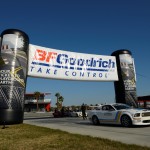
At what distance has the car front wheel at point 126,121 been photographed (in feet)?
42.4

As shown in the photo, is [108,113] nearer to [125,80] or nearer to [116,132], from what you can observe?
[116,132]

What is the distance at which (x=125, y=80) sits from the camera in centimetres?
2469

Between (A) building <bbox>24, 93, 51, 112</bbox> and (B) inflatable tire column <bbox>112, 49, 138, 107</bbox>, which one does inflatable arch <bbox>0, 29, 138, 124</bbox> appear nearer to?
(B) inflatable tire column <bbox>112, 49, 138, 107</bbox>

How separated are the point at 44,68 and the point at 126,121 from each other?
1000 centimetres

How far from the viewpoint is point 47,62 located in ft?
69.5

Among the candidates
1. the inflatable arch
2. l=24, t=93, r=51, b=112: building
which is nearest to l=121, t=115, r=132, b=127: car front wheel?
the inflatable arch

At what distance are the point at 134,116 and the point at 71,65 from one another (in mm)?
10998

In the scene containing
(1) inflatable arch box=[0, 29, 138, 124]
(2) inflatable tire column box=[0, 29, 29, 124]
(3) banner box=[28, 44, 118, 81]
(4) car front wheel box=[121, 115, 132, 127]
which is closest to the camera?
(4) car front wheel box=[121, 115, 132, 127]

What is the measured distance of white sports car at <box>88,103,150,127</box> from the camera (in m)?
12.6

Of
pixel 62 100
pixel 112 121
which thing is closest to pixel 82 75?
pixel 112 121

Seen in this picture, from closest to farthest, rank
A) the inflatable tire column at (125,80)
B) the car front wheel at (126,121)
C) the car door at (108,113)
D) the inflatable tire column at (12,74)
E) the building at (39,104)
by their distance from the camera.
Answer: the car front wheel at (126,121) → the car door at (108,113) → the inflatable tire column at (12,74) → the inflatable tire column at (125,80) → the building at (39,104)

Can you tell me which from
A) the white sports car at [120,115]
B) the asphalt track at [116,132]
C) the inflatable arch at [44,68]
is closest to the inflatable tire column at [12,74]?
the inflatable arch at [44,68]

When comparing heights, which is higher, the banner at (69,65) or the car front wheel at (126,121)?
the banner at (69,65)

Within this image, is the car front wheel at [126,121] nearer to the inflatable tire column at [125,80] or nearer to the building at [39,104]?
the inflatable tire column at [125,80]
